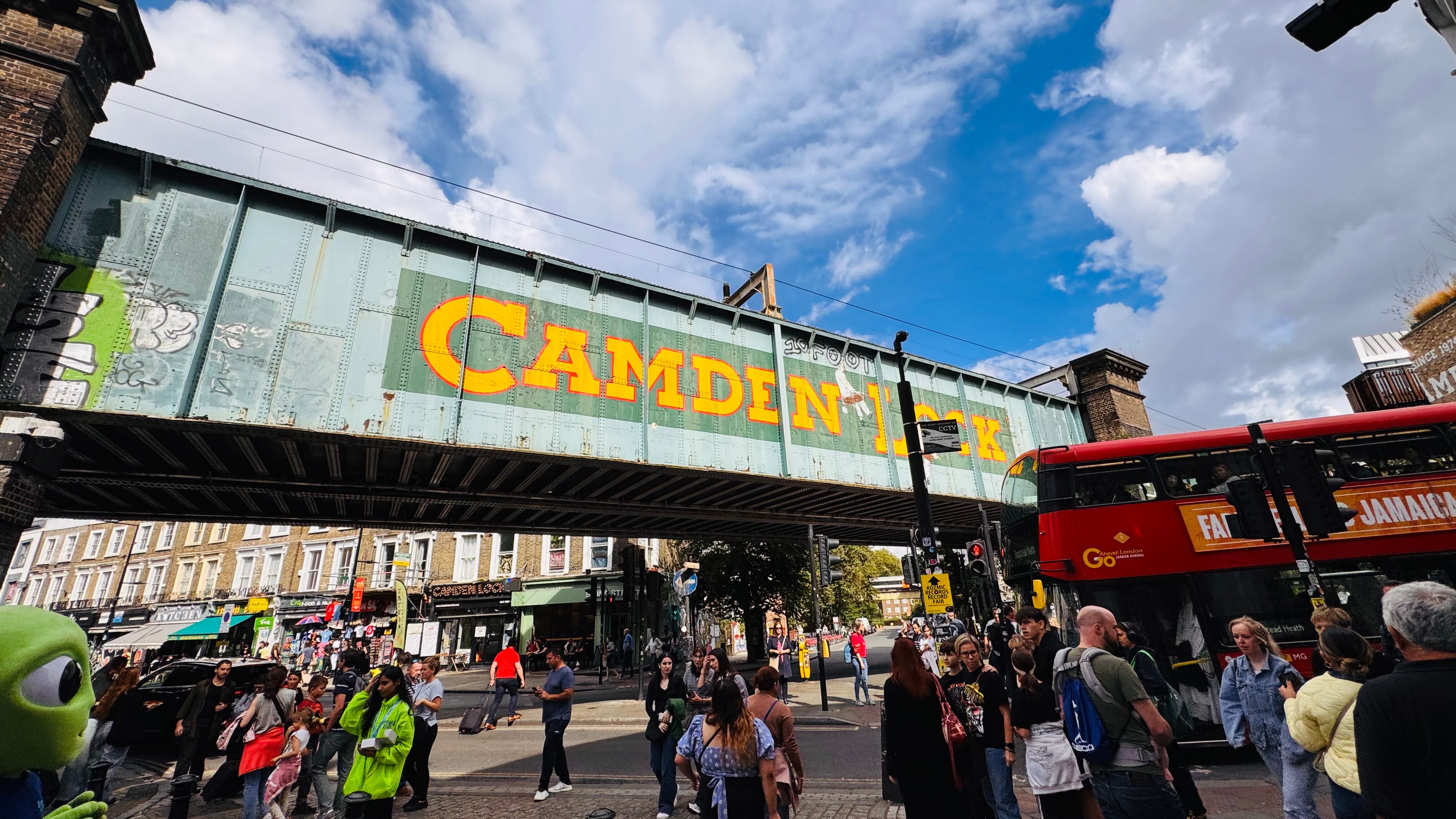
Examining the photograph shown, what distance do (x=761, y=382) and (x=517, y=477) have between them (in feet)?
23.6

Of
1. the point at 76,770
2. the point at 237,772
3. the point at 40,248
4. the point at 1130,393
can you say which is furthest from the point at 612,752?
the point at 1130,393

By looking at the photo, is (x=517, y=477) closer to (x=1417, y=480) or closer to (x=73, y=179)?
(x=73, y=179)

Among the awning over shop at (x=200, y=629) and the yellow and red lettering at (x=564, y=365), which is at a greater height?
the yellow and red lettering at (x=564, y=365)

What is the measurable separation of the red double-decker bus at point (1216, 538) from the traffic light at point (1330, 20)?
21.3ft

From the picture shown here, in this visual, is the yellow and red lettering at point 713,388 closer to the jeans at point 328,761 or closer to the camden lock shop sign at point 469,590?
the jeans at point 328,761

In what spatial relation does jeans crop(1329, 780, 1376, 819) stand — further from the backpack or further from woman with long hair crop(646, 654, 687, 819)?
woman with long hair crop(646, 654, 687, 819)

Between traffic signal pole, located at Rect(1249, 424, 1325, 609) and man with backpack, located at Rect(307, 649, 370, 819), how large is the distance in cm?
1092

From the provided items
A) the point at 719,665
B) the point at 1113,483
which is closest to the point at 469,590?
the point at 719,665

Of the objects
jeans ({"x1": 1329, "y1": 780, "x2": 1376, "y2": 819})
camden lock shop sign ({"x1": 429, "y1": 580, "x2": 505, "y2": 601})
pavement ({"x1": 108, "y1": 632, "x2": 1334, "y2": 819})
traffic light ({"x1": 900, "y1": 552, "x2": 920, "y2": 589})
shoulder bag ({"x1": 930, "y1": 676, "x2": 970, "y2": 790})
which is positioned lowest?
pavement ({"x1": 108, "y1": 632, "x2": 1334, "y2": 819})

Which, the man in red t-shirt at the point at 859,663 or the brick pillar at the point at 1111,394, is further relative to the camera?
the brick pillar at the point at 1111,394

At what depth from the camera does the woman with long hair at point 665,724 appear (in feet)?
22.6

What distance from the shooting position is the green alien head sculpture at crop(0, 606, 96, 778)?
186 centimetres

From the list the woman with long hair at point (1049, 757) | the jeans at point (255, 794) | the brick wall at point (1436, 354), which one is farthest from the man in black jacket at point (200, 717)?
the brick wall at point (1436, 354)

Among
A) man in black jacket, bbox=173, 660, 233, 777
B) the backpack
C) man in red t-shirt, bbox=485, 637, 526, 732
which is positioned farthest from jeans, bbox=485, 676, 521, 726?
the backpack
